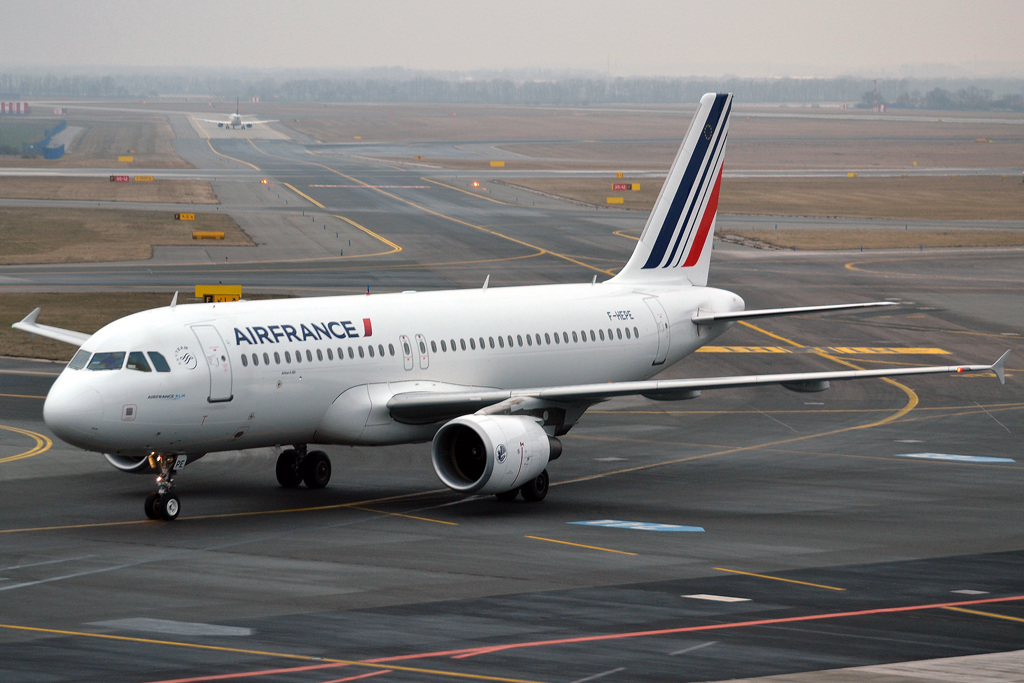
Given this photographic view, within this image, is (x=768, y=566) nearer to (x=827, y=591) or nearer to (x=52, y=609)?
(x=827, y=591)

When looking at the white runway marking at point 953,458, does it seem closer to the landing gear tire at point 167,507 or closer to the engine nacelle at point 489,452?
the engine nacelle at point 489,452

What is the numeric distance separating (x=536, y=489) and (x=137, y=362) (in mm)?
10203

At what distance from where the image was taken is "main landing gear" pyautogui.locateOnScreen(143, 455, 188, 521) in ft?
103

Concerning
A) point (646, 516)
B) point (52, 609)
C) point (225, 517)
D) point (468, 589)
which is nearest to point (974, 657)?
point (468, 589)

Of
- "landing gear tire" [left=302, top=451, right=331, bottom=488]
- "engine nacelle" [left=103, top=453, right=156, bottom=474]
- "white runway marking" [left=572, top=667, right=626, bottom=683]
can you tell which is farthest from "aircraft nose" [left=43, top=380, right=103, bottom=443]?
"white runway marking" [left=572, top=667, right=626, bottom=683]

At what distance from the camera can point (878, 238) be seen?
10619 centimetres

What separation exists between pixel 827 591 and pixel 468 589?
21.8 feet

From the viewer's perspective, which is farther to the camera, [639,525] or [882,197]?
[882,197]

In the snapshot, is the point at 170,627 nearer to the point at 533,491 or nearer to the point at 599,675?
the point at 599,675

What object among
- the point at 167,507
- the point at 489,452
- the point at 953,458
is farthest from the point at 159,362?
the point at 953,458

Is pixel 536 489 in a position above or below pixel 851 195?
below

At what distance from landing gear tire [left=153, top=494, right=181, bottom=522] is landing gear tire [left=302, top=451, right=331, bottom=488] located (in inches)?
194

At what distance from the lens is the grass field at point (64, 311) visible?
189ft

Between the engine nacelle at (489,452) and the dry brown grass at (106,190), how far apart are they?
328 ft
